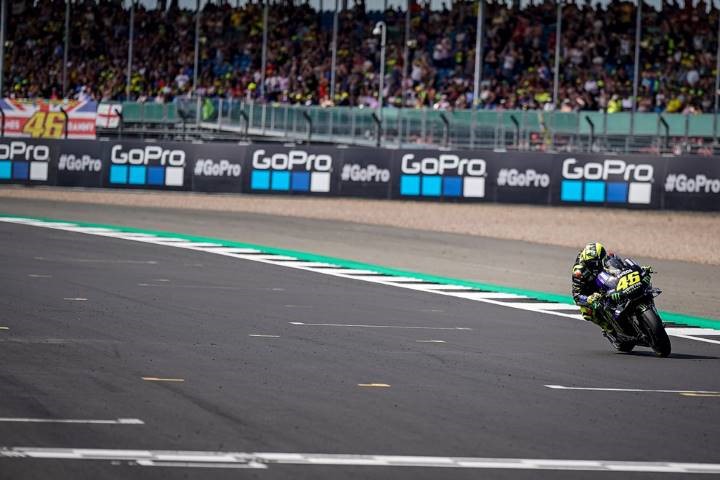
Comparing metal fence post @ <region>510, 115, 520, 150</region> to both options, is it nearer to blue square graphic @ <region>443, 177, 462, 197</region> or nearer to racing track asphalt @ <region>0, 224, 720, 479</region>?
blue square graphic @ <region>443, 177, 462, 197</region>

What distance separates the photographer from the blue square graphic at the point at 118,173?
3666 centimetres

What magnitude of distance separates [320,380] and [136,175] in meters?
27.2

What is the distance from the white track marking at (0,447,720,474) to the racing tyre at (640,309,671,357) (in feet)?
17.0

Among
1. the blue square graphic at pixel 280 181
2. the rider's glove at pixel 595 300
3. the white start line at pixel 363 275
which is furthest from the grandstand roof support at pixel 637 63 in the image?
the rider's glove at pixel 595 300

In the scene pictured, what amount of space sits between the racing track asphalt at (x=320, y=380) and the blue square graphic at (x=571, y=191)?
1742cm

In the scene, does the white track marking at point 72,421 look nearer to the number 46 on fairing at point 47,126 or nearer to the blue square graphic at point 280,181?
the blue square graphic at point 280,181

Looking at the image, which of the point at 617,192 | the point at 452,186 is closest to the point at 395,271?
the point at 452,186

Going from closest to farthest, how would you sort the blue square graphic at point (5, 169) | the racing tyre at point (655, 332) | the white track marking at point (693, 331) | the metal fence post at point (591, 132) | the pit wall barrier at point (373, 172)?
the racing tyre at point (655, 332), the white track marking at point (693, 331), the pit wall barrier at point (373, 172), the metal fence post at point (591, 132), the blue square graphic at point (5, 169)

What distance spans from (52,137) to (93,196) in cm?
349

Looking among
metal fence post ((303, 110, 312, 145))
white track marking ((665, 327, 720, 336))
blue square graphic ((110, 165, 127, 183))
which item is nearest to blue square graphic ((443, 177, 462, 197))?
metal fence post ((303, 110, 312, 145))

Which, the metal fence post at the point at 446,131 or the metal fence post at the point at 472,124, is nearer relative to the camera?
the metal fence post at the point at 472,124

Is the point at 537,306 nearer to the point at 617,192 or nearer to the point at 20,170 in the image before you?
the point at 617,192

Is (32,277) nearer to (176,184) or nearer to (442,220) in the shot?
(442,220)

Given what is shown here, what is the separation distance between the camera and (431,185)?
35531 mm
